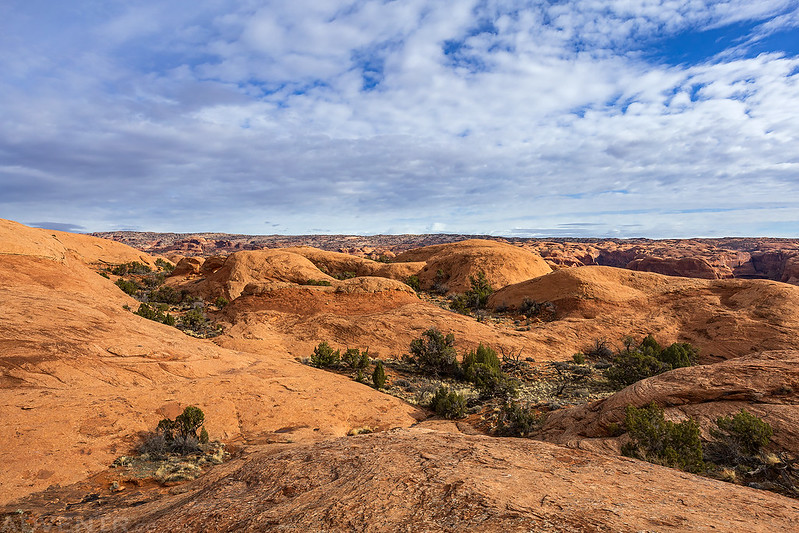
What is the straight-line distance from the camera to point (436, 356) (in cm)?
1434

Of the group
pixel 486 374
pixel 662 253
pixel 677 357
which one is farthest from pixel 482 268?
pixel 662 253

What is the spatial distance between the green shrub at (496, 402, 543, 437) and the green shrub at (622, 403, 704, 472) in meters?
2.47

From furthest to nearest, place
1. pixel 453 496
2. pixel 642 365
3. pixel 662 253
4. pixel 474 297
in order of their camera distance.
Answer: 1. pixel 662 253
2. pixel 474 297
3. pixel 642 365
4. pixel 453 496

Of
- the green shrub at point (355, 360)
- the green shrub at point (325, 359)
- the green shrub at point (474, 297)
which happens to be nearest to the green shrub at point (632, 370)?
the green shrub at point (355, 360)

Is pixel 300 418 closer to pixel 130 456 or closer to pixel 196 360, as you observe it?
pixel 130 456

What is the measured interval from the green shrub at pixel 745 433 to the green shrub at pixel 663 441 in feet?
1.79

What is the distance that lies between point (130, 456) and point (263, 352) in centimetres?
827

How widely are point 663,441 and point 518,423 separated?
3208 mm

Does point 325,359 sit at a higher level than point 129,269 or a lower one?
lower

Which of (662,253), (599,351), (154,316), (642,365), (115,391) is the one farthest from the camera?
(662,253)

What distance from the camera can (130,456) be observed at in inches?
272

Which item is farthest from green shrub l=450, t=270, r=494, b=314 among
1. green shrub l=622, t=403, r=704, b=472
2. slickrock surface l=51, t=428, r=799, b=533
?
slickrock surface l=51, t=428, r=799, b=533

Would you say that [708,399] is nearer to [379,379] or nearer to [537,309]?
[379,379]

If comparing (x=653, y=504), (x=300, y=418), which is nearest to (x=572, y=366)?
(x=300, y=418)
